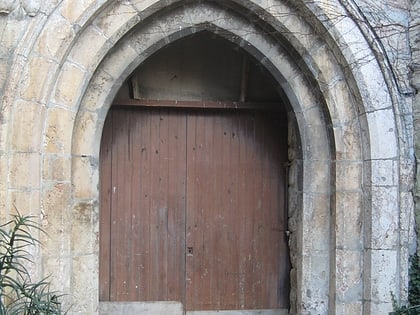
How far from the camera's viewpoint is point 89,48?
12.0 feet

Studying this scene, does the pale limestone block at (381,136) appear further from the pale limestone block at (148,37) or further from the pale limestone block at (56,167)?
the pale limestone block at (56,167)

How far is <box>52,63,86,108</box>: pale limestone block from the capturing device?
11.7 ft

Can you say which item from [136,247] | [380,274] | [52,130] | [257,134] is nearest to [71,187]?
[52,130]

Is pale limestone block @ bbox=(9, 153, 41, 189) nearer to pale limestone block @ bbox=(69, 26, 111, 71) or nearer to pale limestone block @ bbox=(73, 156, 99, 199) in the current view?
pale limestone block @ bbox=(73, 156, 99, 199)

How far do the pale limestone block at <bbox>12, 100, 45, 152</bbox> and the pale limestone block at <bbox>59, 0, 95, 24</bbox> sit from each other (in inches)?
24.2

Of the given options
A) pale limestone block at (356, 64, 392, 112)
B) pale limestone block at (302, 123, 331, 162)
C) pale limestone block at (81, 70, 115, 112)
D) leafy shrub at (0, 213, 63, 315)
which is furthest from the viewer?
pale limestone block at (302, 123, 331, 162)

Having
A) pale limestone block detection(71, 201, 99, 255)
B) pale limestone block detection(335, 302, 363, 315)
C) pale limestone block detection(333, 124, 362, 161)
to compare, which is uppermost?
pale limestone block detection(333, 124, 362, 161)

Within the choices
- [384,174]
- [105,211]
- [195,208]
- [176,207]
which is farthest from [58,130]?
[384,174]

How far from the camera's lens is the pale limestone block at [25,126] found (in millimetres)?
3396

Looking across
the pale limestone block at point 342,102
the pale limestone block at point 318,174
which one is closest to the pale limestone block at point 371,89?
the pale limestone block at point 342,102

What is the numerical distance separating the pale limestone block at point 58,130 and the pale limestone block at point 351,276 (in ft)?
6.94

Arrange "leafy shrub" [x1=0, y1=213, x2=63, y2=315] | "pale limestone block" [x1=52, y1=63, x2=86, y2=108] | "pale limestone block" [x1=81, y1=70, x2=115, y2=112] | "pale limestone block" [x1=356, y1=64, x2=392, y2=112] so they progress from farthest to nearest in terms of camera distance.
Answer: "pale limestone block" [x1=81, y1=70, x2=115, y2=112] < "pale limestone block" [x1=356, y1=64, x2=392, y2=112] < "pale limestone block" [x1=52, y1=63, x2=86, y2=108] < "leafy shrub" [x1=0, y1=213, x2=63, y2=315]

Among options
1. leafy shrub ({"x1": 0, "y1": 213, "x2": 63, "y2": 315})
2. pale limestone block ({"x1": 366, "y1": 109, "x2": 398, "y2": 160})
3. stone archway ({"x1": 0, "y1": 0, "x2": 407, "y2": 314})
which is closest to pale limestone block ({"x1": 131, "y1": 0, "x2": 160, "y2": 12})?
stone archway ({"x1": 0, "y1": 0, "x2": 407, "y2": 314})

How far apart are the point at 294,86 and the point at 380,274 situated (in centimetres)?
150
